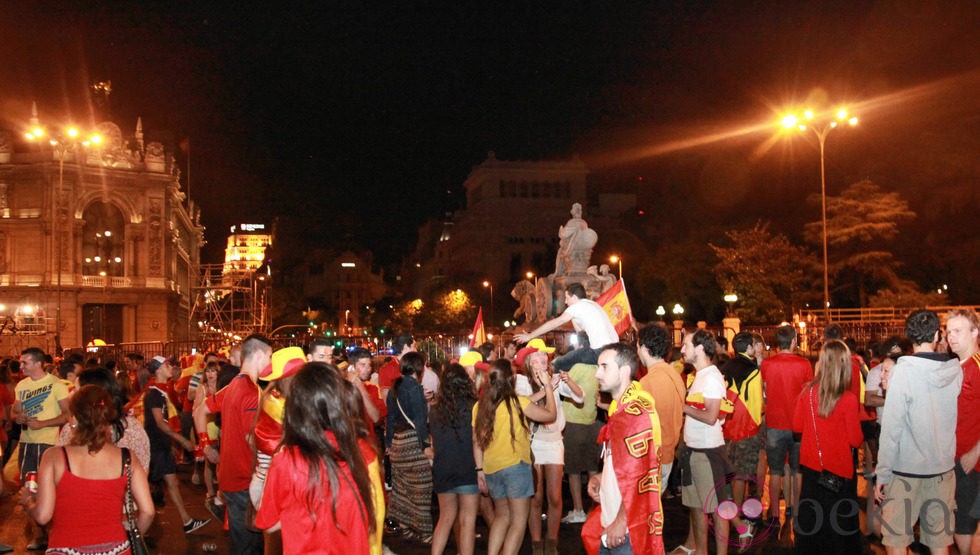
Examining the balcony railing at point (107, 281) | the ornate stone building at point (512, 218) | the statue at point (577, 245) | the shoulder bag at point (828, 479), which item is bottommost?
the shoulder bag at point (828, 479)

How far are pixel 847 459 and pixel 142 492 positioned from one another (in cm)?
521

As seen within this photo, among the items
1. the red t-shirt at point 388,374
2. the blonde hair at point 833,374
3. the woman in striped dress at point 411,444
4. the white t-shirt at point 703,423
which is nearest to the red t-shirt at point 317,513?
the white t-shirt at point 703,423

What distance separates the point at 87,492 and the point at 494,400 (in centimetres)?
319

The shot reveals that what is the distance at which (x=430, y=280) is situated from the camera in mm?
102438

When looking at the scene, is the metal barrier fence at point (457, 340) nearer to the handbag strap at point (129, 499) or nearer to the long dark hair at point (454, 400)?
the long dark hair at point (454, 400)

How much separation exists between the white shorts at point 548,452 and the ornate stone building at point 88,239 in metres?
41.5

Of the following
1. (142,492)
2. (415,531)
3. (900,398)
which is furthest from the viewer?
(415,531)

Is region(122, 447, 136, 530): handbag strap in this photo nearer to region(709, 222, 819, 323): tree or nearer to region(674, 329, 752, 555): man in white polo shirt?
region(674, 329, 752, 555): man in white polo shirt

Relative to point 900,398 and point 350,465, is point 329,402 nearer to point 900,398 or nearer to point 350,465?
point 350,465

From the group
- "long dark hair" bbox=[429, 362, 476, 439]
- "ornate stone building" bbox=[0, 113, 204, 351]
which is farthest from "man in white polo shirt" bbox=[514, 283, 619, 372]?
"ornate stone building" bbox=[0, 113, 204, 351]

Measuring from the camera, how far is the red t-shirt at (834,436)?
6.81 m

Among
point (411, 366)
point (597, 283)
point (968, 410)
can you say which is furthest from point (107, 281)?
point (968, 410)

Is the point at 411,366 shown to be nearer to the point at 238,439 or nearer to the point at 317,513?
the point at 238,439

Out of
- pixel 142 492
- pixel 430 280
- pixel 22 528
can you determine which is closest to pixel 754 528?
pixel 142 492
